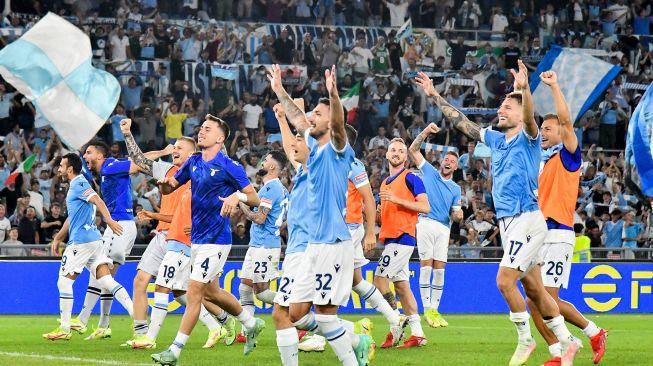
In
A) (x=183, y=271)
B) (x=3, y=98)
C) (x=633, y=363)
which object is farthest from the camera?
(x=3, y=98)

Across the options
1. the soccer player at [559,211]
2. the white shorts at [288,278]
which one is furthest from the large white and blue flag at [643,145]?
the white shorts at [288,278]

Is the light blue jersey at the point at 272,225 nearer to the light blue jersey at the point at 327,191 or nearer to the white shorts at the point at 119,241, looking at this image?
the white shorts at the point at 119,241

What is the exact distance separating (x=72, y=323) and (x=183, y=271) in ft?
9.17

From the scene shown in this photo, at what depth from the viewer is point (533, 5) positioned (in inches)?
1240

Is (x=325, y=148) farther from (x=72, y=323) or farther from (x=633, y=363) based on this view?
(x=72, y=323)

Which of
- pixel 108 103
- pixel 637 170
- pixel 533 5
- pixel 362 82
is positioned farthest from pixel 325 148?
pixel 533 5

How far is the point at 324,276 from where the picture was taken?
921 cm

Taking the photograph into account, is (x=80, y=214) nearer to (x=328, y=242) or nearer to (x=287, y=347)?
(x=287, y=347)

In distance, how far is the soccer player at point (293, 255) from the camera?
30.7 feet

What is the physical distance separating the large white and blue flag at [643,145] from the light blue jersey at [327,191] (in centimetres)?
234

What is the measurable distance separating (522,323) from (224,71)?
1702cm

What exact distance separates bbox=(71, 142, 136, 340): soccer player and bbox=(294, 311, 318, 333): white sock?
544 centimetres

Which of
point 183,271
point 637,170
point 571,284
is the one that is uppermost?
point 637,170

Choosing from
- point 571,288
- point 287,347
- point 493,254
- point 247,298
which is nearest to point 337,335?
point 287,347
